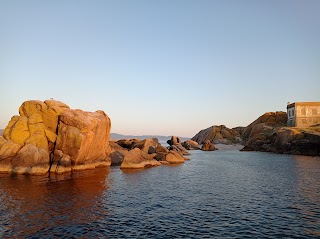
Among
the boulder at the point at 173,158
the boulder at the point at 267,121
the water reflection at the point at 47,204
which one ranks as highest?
the boulder at the point at 267,121

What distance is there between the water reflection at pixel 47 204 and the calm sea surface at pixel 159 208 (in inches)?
2.6

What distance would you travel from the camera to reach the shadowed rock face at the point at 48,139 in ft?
147

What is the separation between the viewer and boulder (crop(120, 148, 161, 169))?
54031 millimetres

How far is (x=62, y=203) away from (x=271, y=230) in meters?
19.9

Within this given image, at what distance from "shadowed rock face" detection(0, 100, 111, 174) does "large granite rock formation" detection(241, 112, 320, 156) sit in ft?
207

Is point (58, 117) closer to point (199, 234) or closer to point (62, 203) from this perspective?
point (62, 203)

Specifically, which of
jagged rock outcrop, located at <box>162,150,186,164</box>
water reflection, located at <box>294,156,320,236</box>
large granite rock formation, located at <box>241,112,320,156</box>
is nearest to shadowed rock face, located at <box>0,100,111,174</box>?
jagged rock outcrop, located at <box>162,150,186,164</box>

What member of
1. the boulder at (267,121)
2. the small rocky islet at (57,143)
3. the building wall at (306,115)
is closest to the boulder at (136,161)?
the small rocky islet at (57,143)

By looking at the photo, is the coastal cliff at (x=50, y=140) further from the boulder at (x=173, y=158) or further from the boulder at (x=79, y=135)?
the boulder at (x=173, y=158)

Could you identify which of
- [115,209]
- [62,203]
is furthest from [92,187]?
[115,209]

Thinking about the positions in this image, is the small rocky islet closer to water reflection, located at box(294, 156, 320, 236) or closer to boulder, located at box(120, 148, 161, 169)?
boulder, located at box(120, 148, 161, 169)

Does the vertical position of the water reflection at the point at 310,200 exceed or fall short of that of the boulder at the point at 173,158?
it falls short

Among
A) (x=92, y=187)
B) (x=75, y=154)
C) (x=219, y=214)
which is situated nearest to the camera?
(x=219, y=214)

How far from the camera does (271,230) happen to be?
1928cm
